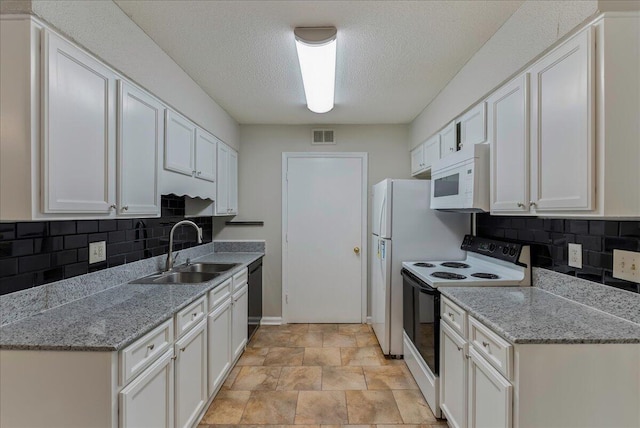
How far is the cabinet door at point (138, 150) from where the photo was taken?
5.23ft

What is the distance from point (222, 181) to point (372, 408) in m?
2.42

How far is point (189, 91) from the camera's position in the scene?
240 centimetres

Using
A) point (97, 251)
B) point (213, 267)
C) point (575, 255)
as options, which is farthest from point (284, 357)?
point (575, 255)

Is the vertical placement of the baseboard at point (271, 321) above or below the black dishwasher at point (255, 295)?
below

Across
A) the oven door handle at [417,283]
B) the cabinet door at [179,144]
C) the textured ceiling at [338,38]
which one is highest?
the textured ceiling at [338,38]

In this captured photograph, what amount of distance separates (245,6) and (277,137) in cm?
214

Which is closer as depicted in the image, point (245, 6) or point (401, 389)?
point (245, 6)

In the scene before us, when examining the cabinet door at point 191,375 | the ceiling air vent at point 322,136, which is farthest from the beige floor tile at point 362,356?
the ceiling air vent at point 322,136

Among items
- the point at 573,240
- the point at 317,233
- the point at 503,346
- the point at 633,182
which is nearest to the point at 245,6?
the point at 633,182

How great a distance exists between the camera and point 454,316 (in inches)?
71.1

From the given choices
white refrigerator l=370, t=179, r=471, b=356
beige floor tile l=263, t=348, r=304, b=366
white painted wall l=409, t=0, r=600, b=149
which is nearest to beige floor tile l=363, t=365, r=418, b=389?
white refrigerator l=370, t=179, r=471, b=356

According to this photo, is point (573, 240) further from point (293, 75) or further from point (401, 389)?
point (293, 75)

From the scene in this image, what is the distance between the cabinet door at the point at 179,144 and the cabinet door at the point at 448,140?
212 centimetres

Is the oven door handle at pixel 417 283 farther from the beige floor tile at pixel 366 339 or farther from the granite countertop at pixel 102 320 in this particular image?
the granite countertop at pixel 102 320
